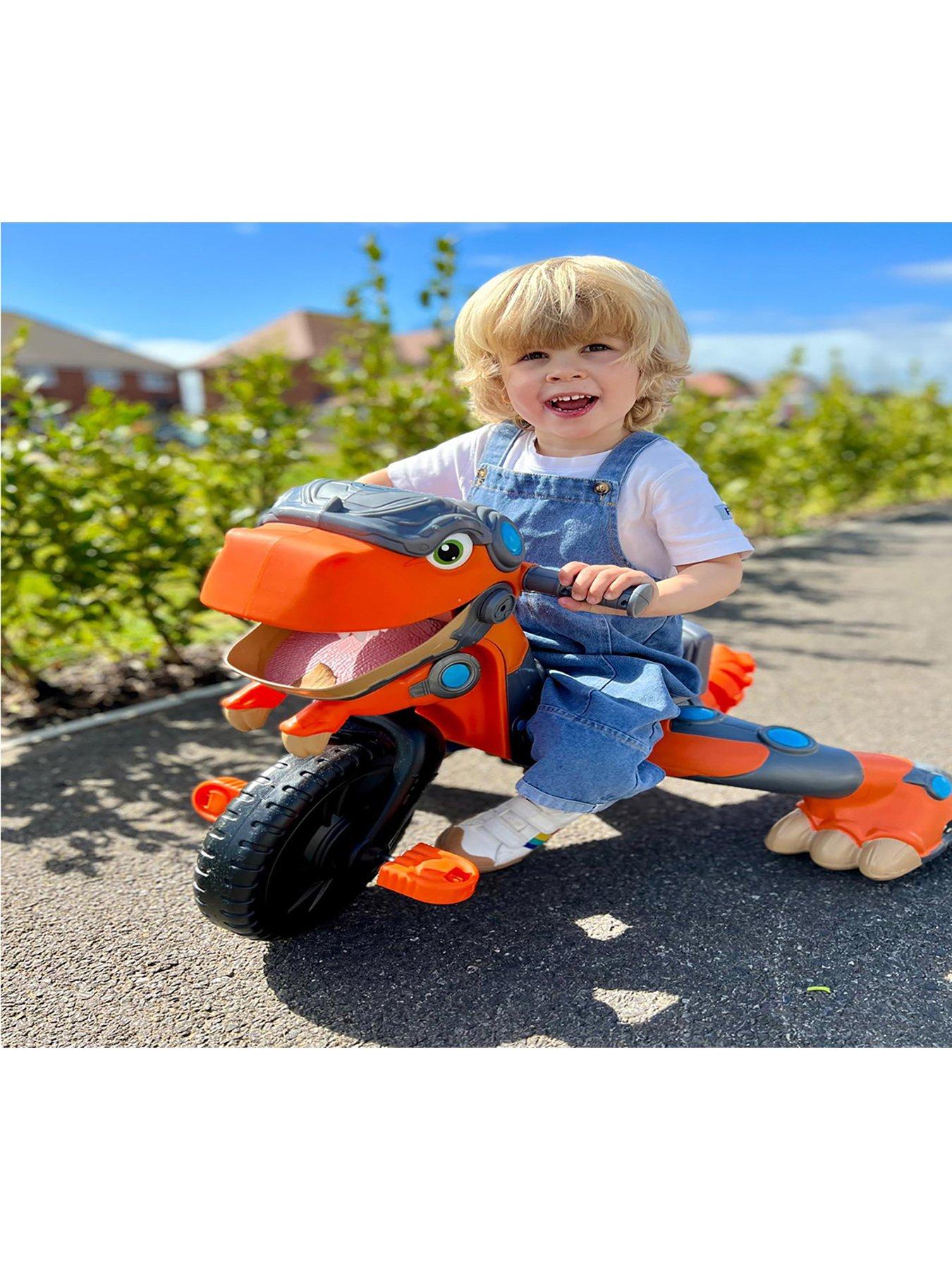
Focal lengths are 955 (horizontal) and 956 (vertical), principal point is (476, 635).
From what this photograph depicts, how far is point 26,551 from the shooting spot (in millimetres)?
3023

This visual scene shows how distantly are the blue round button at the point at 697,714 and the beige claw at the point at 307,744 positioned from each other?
77cm

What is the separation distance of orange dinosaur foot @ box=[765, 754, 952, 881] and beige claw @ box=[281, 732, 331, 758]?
43.3 inches

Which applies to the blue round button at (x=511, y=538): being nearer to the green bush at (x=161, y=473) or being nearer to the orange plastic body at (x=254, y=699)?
the orange plastic body at (x=254, y=699)

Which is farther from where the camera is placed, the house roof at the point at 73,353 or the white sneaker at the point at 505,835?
the house roof at the point at 73,353

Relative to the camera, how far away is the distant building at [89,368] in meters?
30.4

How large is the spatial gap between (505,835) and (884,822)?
833 millimetres

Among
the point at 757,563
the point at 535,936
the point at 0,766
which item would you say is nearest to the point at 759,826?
the point at 535,936

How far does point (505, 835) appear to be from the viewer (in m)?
1.86

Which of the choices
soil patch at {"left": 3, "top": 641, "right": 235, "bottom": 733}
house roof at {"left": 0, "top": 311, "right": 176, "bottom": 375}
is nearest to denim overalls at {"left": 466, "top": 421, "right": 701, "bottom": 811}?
soil patch at {"left": 3, "top": 641, "right": 235, "bottom": 733}

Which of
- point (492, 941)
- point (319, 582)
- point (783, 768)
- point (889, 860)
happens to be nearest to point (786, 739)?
point (783, 768)

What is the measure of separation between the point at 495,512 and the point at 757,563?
5.09 metres

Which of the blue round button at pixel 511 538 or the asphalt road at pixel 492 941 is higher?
the blue round button at pixel 511 538

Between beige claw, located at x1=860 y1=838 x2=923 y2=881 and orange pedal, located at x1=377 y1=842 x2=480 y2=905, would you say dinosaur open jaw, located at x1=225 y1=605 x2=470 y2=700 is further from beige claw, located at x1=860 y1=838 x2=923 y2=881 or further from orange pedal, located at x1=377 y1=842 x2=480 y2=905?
beige claw, located at x1=860 y1=838 x2=923 y2=881

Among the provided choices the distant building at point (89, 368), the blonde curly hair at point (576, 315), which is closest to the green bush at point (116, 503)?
Answer: the blonde curly hair at point (576, 315)
